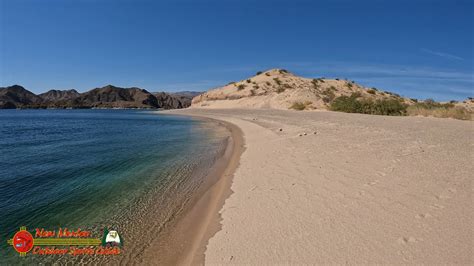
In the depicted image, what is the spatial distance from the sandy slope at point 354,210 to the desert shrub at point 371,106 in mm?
20318

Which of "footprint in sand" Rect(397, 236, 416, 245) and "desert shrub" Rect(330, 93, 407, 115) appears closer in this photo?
"footprint in sand" Rect(397, 236, 416, 245)

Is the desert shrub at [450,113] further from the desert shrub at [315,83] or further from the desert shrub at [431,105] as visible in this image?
the desert shrub at [315,83]

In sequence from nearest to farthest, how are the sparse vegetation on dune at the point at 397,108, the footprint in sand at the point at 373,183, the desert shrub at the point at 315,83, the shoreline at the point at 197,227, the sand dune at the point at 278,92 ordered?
the shoreline at the point at 197,227 < the footprint in sand at the point at 373,183 < the sparse vegetation on dune at the point at 397,108 < the sand dune at the point at 278,92 < the desert shrub at the point at 315,83

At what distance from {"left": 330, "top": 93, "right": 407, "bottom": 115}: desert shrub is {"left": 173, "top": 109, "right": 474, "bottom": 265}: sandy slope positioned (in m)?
20.3

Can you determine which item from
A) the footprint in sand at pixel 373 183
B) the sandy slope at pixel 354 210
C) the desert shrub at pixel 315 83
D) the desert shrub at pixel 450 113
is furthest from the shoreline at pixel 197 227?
the desert shrub at pixel 315 83

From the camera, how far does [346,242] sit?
3.47 meters

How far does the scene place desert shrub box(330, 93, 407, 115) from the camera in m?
26.1

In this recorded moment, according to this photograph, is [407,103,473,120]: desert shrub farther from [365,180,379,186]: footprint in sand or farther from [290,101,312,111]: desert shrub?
[365,180,379,186]: footprint in sand

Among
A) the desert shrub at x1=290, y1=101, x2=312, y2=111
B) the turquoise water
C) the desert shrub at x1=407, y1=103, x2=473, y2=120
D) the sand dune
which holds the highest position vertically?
the sand dune

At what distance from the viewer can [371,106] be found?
2864 centimetres

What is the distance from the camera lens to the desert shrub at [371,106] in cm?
2613

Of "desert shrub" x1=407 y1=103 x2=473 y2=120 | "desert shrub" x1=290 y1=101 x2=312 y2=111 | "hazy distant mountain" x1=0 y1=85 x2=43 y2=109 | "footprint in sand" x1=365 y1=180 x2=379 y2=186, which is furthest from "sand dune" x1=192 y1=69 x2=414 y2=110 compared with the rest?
"hazy distant mountain" x1=0 y1=85 x2=43 y2=109

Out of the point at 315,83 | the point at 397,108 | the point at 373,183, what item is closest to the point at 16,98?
the point at 315,83

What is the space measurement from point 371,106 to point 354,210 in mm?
28000
